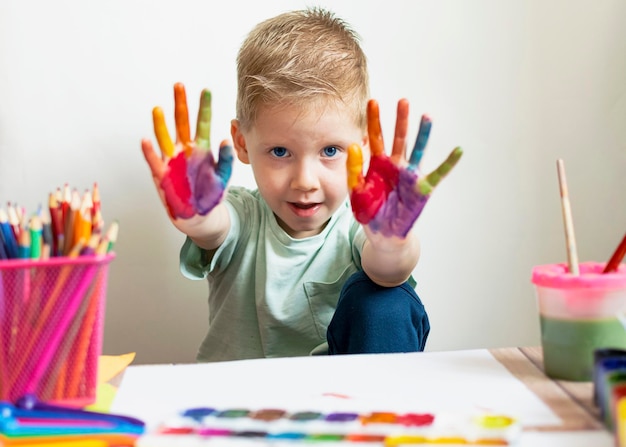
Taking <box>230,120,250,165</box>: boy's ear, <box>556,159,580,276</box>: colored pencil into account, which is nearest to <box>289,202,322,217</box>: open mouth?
<box>230,120,250,165</box>: boy's ear

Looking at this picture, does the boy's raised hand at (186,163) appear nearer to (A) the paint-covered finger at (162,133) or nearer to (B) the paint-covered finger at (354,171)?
(A) the paint-covered finger at (162,133)

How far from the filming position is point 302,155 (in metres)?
0.91

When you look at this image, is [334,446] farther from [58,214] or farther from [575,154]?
[575,154]

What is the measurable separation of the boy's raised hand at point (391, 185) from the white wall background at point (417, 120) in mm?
421

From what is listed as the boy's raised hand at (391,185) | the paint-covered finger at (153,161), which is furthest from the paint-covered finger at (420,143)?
the paint-covered finger at (153,161)

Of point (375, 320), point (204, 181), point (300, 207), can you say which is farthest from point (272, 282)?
point (204, 181)

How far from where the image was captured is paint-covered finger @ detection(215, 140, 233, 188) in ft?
2.12

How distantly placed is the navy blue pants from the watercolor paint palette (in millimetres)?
259

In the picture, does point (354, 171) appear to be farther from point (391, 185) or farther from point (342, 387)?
point (342, 387)

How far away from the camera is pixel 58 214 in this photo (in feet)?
1.86

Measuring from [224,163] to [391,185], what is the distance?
5.9 inches

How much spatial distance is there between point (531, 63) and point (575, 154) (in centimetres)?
15

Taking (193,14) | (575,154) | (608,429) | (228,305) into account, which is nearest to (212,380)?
(608,429)

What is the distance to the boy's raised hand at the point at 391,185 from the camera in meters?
0.65
